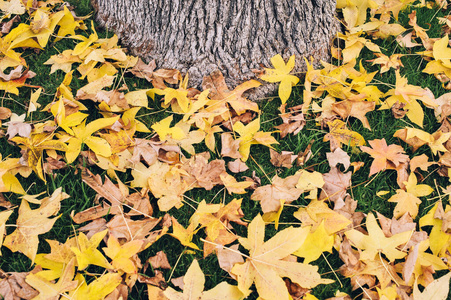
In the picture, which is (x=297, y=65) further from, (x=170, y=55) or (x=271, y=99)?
(x=170, y=55)

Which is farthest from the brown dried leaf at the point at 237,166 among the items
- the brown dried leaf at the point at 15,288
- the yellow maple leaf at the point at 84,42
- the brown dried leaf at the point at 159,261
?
the yellow maple leaf at the point at 84,42

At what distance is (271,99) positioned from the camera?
6.89 ft

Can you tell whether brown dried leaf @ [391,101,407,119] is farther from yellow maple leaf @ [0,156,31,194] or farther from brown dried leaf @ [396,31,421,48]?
yellow maple leaf @ [0,156,31,194]

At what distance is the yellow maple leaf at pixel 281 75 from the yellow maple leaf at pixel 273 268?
93 cm

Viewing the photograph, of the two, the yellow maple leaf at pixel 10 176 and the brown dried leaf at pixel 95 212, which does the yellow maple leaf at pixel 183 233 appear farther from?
the yellow maple leaf at pixel 10 176

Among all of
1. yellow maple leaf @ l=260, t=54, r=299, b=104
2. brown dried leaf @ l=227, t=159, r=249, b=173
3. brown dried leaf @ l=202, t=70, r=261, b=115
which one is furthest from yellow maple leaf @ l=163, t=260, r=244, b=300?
yellow maple leaf @ l=260, t=54, r=299, b=104

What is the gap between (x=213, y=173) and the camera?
67.8 inches

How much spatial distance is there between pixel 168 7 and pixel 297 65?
870mm

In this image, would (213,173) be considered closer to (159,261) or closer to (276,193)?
(276,193)

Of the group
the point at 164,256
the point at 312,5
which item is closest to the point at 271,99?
the point at 312,5

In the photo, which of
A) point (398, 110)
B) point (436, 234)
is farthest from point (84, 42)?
point (436, 234)

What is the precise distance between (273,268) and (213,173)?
0.59 meters

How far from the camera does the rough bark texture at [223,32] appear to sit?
6.33 feet

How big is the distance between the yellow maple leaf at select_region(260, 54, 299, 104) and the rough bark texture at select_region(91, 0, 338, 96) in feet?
0.26
